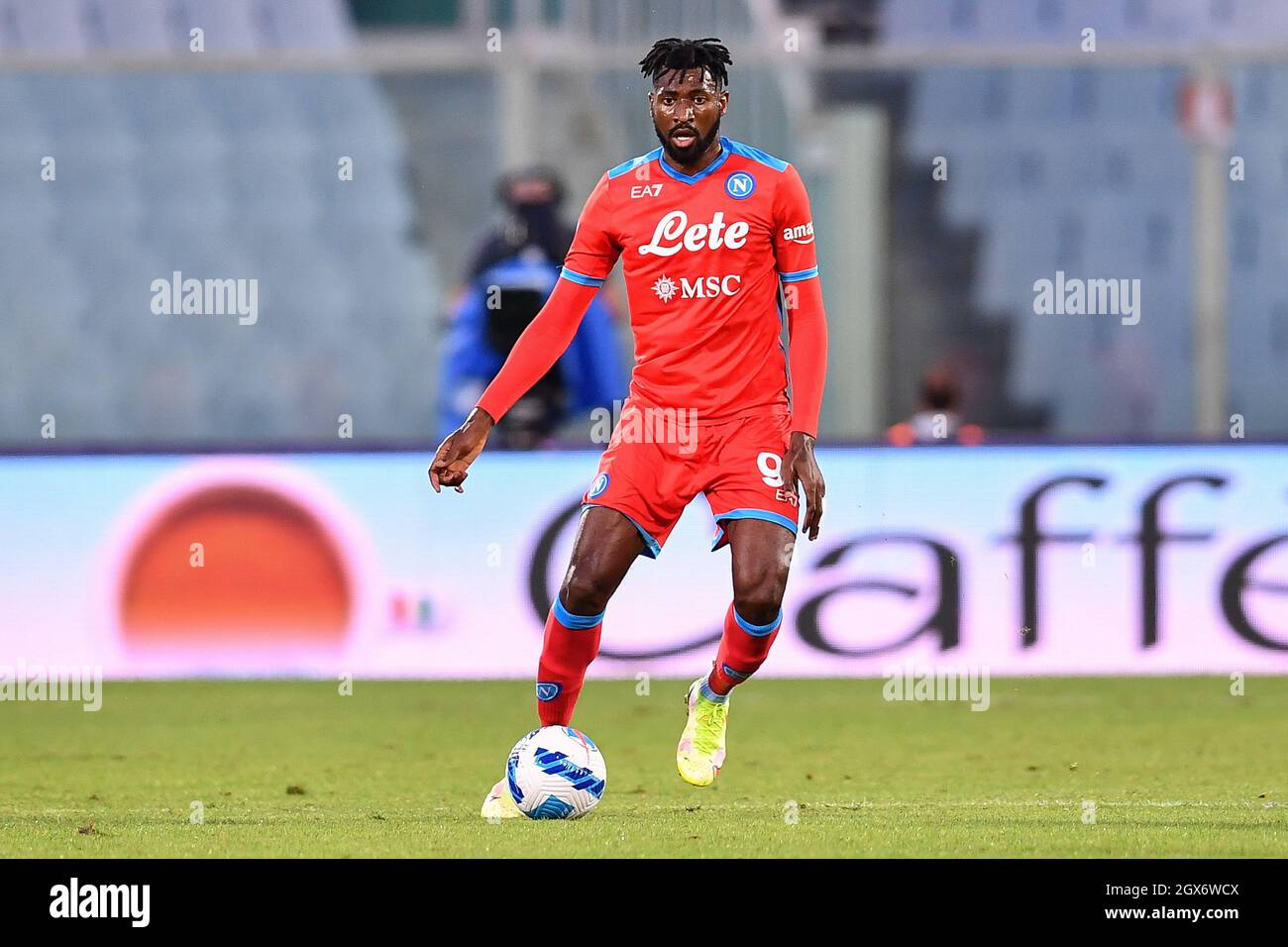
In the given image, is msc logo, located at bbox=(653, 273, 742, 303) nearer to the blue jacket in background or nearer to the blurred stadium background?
the blue jacket in background

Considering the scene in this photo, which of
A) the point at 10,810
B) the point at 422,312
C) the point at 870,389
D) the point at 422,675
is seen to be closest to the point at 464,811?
the point at 10,810

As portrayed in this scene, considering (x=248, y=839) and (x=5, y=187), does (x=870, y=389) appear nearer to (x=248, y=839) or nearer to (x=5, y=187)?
(x=5, y=187)

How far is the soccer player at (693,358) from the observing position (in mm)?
6145

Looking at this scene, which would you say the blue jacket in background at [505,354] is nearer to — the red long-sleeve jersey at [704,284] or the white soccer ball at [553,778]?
the red long-sleeve jersey at [704,284]

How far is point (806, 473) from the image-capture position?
19.8ft

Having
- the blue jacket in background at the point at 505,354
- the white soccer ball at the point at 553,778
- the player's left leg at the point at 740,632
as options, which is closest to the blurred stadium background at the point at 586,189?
the blue jacket in background at the point at 505,354

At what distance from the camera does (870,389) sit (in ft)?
45.1
